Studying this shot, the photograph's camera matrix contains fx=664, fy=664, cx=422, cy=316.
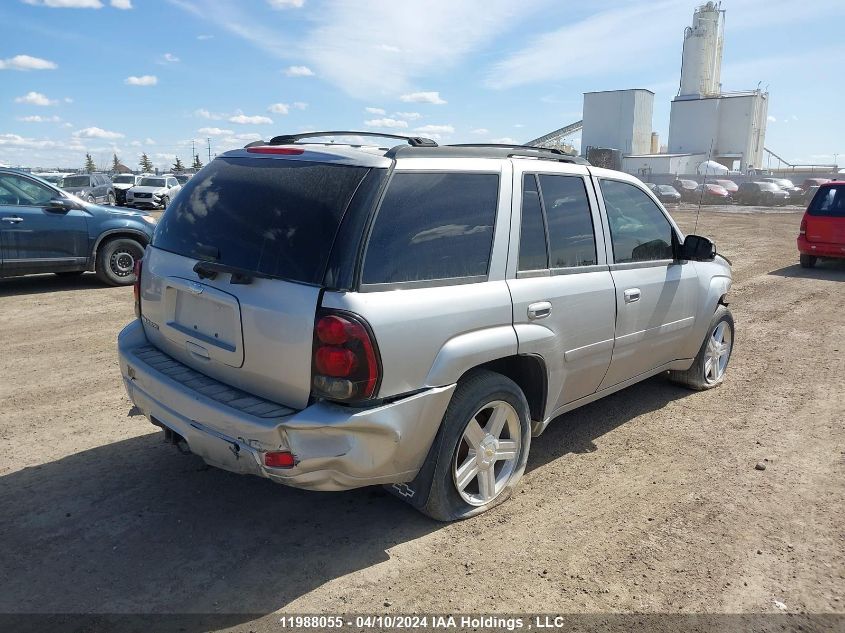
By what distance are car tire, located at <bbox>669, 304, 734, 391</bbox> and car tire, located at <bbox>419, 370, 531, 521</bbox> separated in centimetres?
252

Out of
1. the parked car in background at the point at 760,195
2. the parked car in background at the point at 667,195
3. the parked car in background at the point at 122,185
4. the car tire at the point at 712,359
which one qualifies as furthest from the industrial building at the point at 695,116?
the car tire at the point at 712,359

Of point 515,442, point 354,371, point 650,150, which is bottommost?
point 515,442

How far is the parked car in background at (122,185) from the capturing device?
34.5 metres

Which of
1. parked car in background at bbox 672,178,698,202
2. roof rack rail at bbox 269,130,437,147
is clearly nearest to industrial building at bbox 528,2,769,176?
parked car in background at bbox 672,178,698,202

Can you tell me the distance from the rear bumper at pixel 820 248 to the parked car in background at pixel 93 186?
30055mm

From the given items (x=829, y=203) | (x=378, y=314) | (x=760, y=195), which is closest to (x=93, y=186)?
(x=829, y=203)

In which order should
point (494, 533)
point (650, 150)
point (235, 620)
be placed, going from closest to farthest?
point (235, 620) → point (494, 533) → point (650, 150)

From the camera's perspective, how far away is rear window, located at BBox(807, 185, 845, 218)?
1352cm

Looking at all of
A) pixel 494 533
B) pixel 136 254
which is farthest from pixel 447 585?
pixel 136 254

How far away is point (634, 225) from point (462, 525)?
2469 mm

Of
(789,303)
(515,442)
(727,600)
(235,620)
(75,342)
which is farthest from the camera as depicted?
(789,303)

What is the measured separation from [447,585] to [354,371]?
110 cm

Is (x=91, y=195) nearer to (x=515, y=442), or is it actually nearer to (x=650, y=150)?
(x=515, y=442)

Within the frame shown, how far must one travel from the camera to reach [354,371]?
2.88 meters
